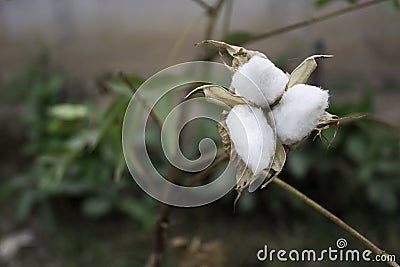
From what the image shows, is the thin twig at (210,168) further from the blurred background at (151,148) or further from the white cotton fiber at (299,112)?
the blurred background at (151,148)

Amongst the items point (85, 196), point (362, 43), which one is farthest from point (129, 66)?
point (362, 43)

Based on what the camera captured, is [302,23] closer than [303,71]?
No

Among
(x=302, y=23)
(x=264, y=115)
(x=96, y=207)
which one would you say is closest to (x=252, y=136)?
(x=264, y=115)

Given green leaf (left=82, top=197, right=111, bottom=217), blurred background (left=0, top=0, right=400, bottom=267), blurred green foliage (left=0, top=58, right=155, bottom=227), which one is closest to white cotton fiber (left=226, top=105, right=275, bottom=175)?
blurred background (left=0, top=0, right=400, bottom=267)

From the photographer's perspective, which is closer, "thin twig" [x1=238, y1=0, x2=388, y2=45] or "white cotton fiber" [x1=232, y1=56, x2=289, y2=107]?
"white cotton fiber" [x1=232, y1=56, x2=289, y2=107]

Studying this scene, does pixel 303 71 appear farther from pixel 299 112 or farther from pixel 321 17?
pixel 321 17

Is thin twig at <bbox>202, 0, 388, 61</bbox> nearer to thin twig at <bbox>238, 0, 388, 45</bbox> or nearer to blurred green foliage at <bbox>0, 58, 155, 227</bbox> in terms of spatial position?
thin twig at <bbox>238, 0, 388, 45</bbox>

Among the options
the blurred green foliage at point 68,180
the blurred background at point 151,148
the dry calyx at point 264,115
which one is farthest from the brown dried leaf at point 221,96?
the blurred green foliage at point 68,180
